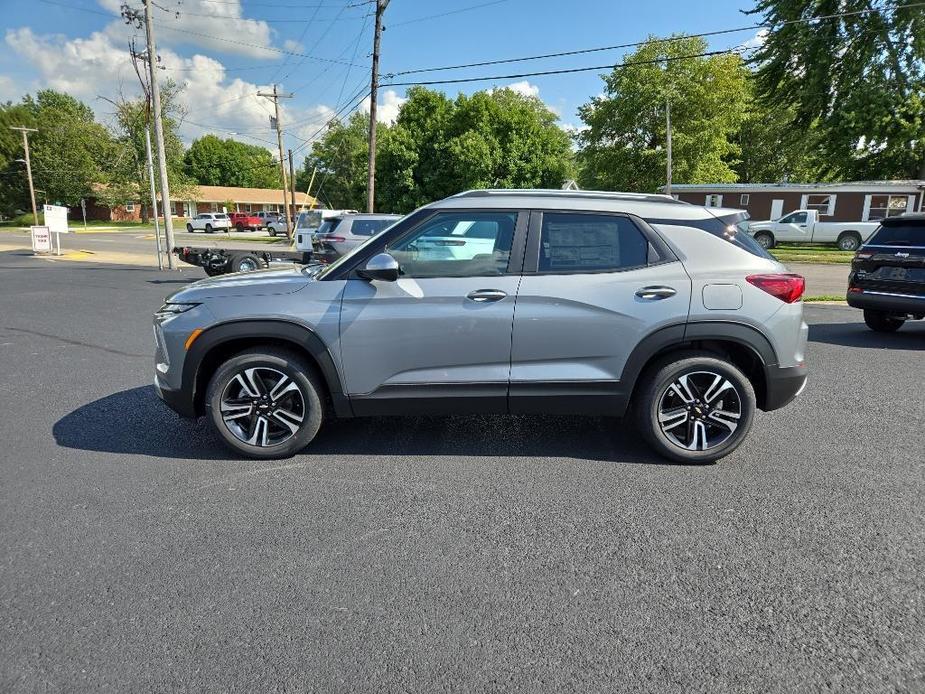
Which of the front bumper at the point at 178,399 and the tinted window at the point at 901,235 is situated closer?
the front bumper at the point at 178,399

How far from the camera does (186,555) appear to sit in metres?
2.84

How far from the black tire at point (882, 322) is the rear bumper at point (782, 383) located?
236 inches

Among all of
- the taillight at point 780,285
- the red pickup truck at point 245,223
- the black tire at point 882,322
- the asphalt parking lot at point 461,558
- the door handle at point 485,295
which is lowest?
the asphalt parking lot at point 461,558

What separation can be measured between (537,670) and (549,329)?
2080 millimetres

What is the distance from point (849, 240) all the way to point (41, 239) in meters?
35.6

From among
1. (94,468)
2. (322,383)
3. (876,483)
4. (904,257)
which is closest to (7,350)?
(94,468)

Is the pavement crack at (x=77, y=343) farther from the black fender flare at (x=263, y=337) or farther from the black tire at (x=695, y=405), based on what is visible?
the black tire at (x=695, y=405)

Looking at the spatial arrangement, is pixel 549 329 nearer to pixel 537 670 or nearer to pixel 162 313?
pixel 537 670

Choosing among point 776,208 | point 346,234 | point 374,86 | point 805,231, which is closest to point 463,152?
point 374,86

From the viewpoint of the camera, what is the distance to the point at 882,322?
8578 mm

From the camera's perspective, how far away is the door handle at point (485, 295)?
12.1 feet

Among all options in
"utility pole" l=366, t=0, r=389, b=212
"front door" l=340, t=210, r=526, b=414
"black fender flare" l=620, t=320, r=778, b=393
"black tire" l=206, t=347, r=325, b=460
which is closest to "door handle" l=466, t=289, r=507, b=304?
"front door" l=340, t=210, r=526, b=414

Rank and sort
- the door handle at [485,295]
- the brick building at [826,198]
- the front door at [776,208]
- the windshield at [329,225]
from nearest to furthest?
the door handle at [485,295]
the windshield at [329,225]
the brick building at [826,198]
the front door at [776,208]

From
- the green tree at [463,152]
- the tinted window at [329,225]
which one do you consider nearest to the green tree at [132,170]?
the green tree at [463,152]
